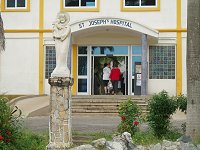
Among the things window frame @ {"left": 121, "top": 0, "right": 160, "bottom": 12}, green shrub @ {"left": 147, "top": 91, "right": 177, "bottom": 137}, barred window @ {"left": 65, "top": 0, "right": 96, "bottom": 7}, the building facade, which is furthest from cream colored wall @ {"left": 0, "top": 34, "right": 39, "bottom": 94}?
green shrub @ {"left": 147, "top": 91, "right": 177, "bottom": 137}

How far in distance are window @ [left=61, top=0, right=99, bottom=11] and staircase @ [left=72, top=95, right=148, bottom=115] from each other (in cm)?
617

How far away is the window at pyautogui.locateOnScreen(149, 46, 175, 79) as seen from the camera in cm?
2527

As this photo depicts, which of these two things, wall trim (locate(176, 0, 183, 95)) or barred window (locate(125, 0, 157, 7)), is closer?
wall trim (locate(176, 0, 183, 95))

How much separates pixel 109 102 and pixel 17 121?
10616 millimetres

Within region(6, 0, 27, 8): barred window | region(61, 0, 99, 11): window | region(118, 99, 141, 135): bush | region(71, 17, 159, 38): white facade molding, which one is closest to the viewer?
region(118, 99, 141, 135): bush

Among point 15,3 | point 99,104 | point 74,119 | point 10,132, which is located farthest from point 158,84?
point 10,132

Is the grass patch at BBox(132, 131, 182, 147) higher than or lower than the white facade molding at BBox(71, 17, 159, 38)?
lower

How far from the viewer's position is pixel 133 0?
25.7 metres

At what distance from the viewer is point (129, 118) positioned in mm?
12438

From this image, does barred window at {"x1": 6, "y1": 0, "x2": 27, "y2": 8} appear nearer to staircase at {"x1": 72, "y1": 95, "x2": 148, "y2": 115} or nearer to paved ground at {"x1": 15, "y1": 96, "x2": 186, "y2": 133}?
paved ground at {"x1": 15, "y1": 96, "x2": 186, "y2": 133}

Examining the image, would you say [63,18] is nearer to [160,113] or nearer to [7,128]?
[7,128]

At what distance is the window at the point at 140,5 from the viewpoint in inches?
1000

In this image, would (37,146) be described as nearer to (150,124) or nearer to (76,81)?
(150,124)

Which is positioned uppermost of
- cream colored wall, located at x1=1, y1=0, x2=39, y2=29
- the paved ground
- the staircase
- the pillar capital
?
cream colored wall, located at x1=1, y1=0, x2=39, y2=29
